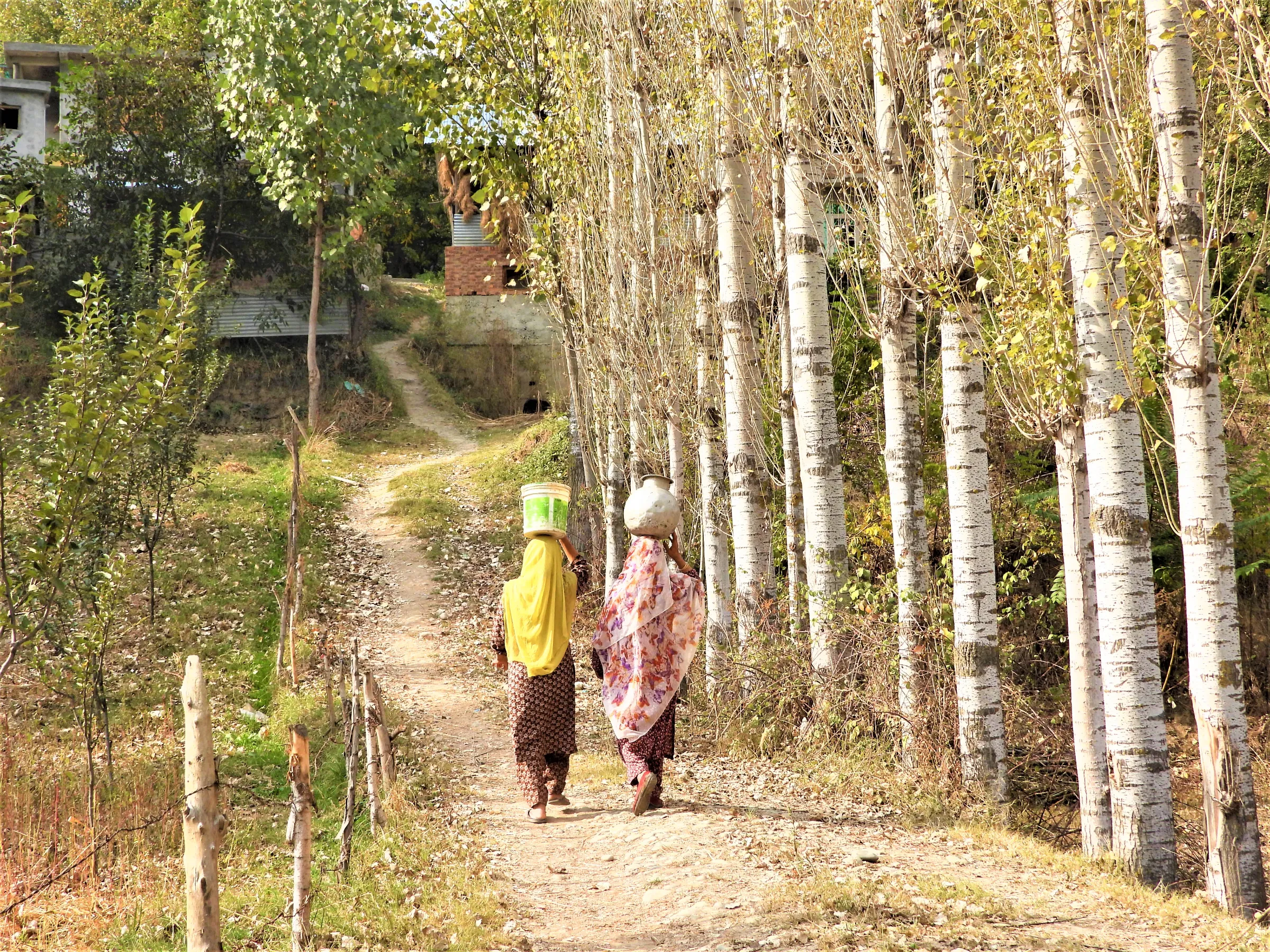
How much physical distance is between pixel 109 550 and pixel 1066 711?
953cm

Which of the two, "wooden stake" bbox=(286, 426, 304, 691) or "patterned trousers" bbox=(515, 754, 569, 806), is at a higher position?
"wooden stake" bbox=(286, 426, 304, 691)

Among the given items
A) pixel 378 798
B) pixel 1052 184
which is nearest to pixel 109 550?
pixel 378 798

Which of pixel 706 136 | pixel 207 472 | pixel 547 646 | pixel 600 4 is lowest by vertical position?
pixel 547 646

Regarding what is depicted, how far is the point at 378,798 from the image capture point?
311 inches

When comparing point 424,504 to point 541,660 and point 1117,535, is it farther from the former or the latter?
point 1117,535

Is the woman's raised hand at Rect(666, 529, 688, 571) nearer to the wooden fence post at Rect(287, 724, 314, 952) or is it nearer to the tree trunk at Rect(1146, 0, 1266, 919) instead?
the wooden fence post at Rect(287, 724, 314, 952)

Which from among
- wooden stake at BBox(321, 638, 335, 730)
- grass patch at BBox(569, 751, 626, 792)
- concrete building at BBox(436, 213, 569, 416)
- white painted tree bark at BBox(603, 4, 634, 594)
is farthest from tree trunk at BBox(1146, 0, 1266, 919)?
concrete building at BBox(436, 213, 569, 416)

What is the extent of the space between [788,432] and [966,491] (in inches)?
129

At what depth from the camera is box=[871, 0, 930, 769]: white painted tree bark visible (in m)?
8.50

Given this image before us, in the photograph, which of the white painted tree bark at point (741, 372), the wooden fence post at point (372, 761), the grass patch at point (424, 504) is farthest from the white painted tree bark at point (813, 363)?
the grass patch at point (424, 504)

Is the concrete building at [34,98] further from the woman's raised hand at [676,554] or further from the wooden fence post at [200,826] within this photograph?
the wooden fence post at [200,826]

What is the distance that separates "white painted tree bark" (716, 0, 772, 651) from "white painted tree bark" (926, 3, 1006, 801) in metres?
2.50

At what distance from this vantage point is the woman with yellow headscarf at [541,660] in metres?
7.50

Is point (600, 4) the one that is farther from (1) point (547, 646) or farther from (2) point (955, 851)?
(2) point (955, 851)
